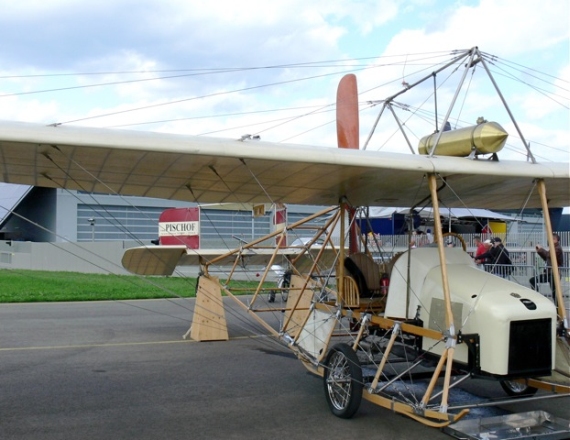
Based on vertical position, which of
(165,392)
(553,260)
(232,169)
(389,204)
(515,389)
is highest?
(232,169)

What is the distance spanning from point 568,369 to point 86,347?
7361 mm

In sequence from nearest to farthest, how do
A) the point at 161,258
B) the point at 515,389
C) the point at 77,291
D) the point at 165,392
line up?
the point at 515,389 < the point at 165,392 < the point at 161,258 < the point at 77,291

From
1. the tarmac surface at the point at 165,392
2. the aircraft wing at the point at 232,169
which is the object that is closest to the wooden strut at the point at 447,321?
the aircraft wing at the point at 232,169

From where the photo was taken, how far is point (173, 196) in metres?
7.62

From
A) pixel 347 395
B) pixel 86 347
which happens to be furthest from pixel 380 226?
pixel 347 395

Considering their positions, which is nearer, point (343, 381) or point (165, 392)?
point (343, 381)

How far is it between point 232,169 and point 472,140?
95.0 inches

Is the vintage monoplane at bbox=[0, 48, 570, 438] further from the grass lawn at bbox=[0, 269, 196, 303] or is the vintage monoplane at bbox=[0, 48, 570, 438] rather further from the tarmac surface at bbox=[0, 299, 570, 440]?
the grass lawn at bbox=[0, 269, 196, 303]

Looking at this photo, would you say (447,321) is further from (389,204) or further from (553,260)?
(389,204)

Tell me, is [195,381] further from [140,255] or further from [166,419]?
[140,255]

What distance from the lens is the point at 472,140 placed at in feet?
20.6

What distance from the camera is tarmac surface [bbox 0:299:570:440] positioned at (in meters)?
5.86

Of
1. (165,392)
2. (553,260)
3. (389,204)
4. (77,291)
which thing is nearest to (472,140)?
(553,260)

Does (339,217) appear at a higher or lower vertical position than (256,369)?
higher
